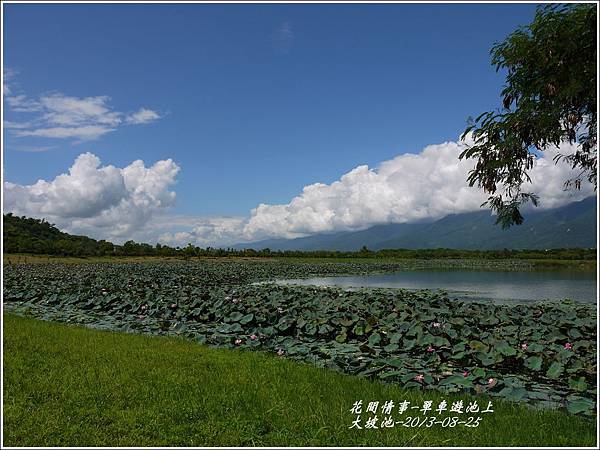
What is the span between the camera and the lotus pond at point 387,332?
222 inches

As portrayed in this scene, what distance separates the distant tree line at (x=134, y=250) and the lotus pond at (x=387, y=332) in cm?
2541

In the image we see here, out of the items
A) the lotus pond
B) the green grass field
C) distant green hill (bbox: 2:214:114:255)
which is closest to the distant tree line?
distant green hill (bbox: 2:214:114:255)

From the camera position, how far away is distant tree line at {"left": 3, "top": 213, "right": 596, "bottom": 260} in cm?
4369

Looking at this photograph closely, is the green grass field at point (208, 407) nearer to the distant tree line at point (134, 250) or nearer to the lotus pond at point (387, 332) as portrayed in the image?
the lotus pond at point (387, 332)

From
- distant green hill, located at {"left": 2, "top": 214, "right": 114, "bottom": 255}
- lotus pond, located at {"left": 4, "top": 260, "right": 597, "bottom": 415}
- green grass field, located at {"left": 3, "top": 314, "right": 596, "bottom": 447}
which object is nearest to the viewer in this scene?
green grass field, located at {"left": 3, "top": 314, "right": 596, "bottom": 447}

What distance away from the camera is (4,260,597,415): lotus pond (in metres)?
5.63

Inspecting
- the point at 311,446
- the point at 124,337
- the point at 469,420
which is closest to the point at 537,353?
the point at 469,420

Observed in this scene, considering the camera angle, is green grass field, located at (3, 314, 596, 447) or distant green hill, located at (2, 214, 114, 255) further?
distant green hill, located at (2, 214, 114, 255)

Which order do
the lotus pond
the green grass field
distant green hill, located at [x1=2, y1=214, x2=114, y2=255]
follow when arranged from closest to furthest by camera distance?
the green grass field < the lotus pond < distant green hill, located at [x1=2, y1=214, x2=114, y2=255]

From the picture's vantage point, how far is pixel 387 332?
8328 mm

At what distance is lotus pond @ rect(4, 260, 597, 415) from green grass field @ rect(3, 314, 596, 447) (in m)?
0.85

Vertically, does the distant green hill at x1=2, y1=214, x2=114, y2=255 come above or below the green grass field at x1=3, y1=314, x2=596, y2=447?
above

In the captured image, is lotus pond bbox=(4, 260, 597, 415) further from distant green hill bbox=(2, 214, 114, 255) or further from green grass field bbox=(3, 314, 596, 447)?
distant green hill bbox=(2, 214, 114, 255)

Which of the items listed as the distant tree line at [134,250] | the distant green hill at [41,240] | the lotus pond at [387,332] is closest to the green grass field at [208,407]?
the lotus pond at [387,332]
